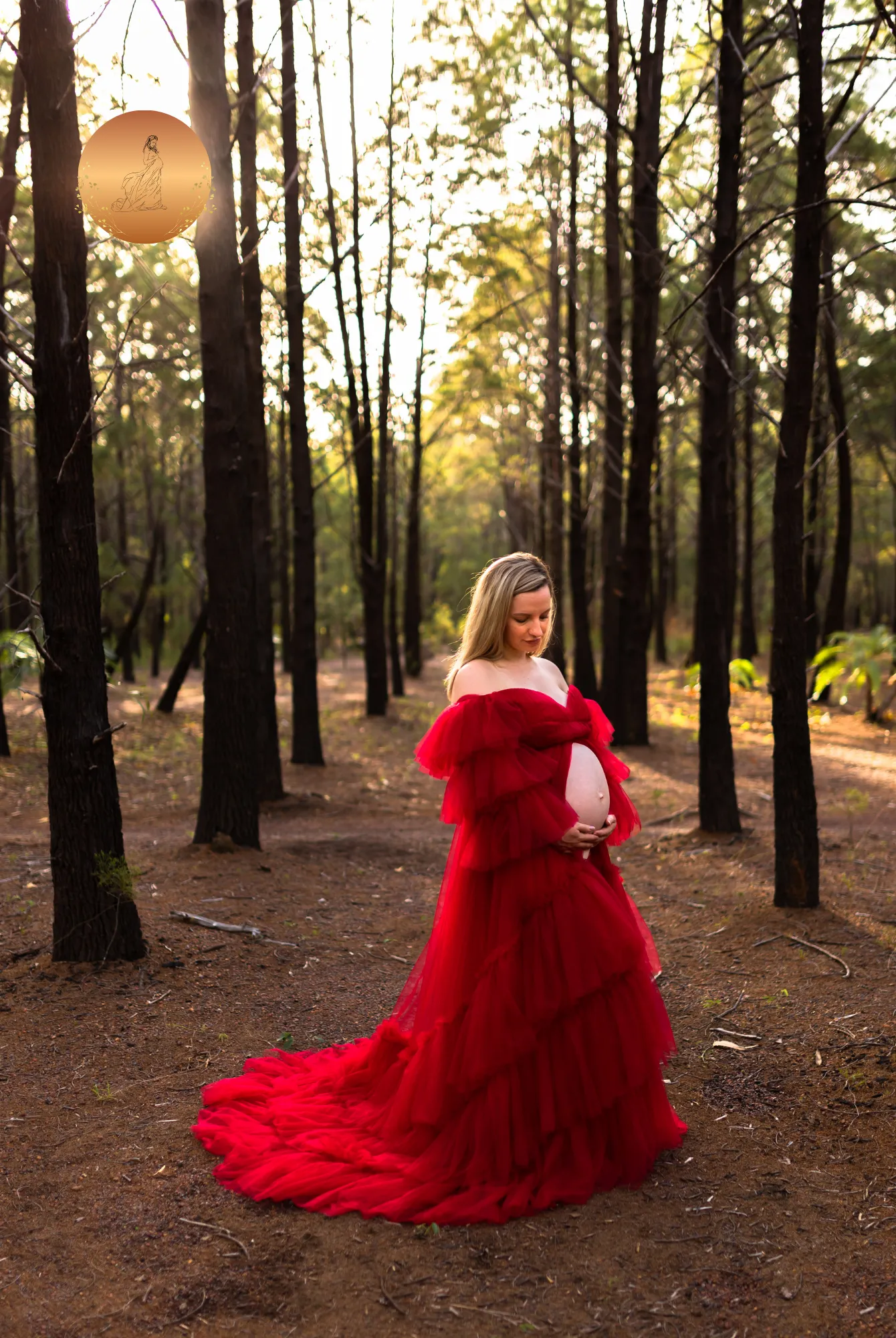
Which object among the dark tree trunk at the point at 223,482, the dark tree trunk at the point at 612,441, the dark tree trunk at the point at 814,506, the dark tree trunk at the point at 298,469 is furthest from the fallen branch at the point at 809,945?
the dark tree trunk at the point at 814,506

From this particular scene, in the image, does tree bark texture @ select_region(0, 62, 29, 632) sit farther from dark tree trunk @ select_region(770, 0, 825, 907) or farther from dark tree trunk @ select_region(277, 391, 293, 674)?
dark tree trunk @ select_region(277, 391, 293, 674)

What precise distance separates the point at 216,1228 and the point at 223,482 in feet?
17.8

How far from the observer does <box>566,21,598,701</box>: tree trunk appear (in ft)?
47.4

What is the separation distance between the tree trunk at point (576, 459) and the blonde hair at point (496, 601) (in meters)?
10.9

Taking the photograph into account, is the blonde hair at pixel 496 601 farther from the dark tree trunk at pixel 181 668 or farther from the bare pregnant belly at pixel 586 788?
the dark tree trunk at pixel 181 668

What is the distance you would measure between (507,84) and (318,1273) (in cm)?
1657

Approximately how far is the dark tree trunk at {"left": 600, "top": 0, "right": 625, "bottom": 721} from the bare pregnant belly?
9.46 m

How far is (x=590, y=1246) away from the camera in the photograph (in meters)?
3.18

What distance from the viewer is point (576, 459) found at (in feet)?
50.7

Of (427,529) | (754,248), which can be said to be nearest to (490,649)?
(754,248)

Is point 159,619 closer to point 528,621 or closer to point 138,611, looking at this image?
point 138,611

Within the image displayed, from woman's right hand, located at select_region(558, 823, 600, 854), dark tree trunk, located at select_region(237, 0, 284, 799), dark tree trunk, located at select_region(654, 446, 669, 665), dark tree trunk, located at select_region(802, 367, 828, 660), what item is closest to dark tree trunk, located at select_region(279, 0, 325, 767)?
dark tree trunk, located at select_region(237, 0, 284, 799)

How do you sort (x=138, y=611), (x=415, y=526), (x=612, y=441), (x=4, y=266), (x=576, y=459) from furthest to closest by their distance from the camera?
(x=415, y=526)
(x=138, y=611)
(x=576, y=459)
(x=612, y=441)
(x=4, y=266)

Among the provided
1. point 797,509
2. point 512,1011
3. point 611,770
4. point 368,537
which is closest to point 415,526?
point 368,537
